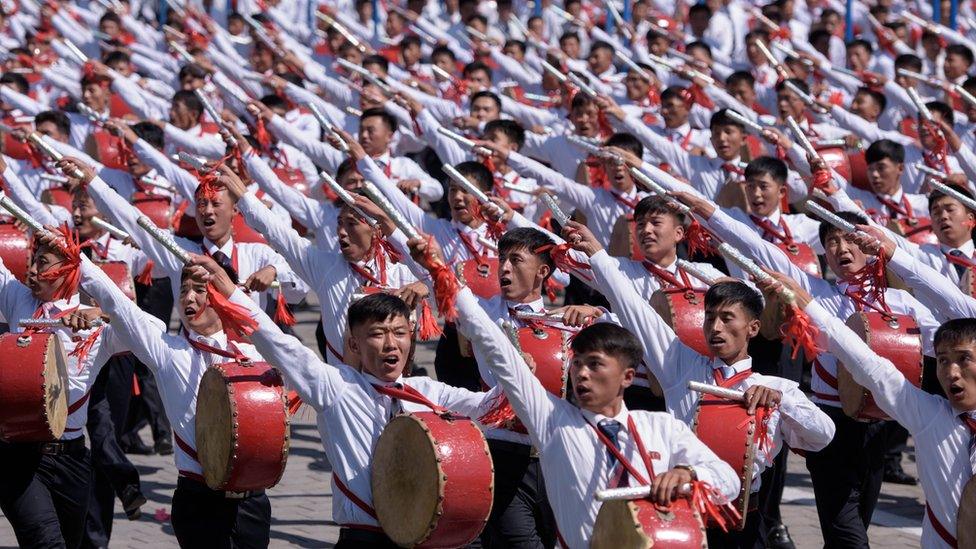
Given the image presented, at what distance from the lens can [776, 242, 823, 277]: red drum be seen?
9402 millimetres

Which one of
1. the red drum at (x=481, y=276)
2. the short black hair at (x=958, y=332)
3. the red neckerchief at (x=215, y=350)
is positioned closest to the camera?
the short black hair at (x=958, y=332)

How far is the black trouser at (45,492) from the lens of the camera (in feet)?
24.7

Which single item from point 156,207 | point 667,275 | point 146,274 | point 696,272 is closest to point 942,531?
point 696,272

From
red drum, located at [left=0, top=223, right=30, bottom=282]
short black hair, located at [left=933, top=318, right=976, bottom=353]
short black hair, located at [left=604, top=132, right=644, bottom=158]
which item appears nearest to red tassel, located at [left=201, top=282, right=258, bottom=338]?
short black hair, located at [left=933, top=318, right=976, bottom=353]

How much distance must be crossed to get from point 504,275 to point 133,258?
116 inches

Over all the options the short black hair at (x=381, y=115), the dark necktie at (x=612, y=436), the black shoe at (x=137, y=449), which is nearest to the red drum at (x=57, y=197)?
the black shoe at (x=137, y=449)

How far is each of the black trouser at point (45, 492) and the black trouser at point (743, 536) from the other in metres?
2.87

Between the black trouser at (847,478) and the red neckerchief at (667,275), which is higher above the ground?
the red neckerchief at (667,275)

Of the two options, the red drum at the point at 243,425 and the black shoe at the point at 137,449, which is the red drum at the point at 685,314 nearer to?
the red drum at the point at 243,425

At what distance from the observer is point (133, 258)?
1021 centimetres

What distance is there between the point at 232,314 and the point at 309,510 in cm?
330

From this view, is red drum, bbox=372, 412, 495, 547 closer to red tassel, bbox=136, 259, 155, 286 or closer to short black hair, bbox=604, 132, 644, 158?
red tassel, bbox=136, 259, 155, 286

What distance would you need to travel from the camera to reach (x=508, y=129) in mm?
12891

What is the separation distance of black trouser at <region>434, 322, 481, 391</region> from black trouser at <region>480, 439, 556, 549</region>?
5.41 feet
